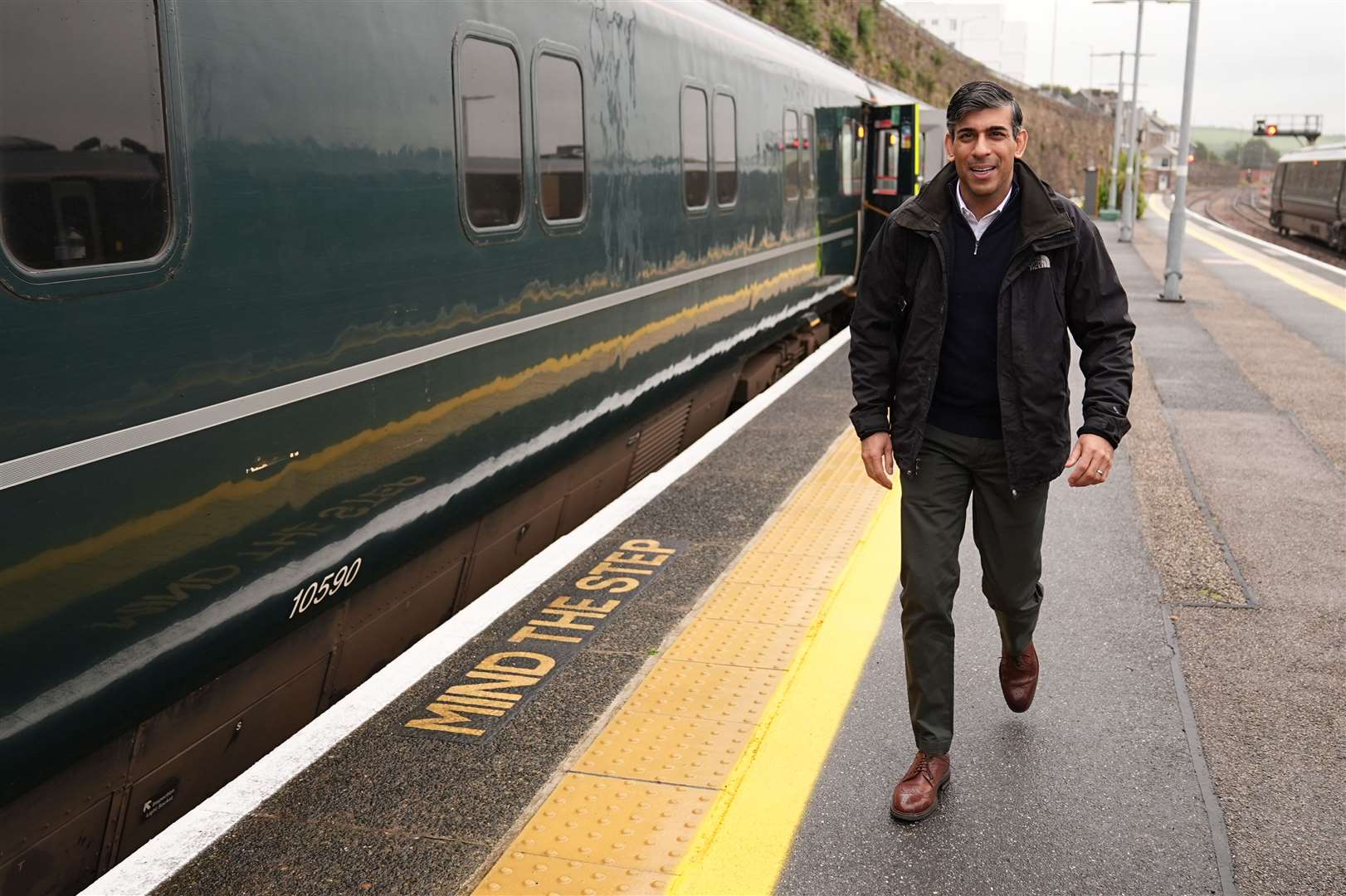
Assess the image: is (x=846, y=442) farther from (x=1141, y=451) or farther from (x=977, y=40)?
(x=977, y=40)

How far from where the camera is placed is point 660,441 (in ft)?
24.7

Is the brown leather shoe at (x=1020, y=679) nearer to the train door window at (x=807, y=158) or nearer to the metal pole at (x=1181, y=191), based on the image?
the train door window at (x=807, y=158)

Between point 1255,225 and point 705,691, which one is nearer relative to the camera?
point 705,691

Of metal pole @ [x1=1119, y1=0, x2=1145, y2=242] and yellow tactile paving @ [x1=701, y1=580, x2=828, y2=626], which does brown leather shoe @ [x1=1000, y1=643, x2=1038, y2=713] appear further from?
metal pole @ [x1=1119, y1=0, x2=1145, y2=242]

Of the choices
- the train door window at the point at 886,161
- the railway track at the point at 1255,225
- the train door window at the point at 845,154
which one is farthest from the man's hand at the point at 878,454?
the railway track at the point at 1255,225

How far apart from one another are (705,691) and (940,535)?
111cm

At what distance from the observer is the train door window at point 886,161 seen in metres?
14.5

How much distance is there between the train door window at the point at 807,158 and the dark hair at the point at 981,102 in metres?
7.21

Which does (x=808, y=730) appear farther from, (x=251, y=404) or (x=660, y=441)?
(x=660, y=441)

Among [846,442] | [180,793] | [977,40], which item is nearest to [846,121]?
[846,442]

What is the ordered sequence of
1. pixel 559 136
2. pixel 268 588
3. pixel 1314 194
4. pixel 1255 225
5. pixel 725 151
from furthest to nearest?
1. pixel 1255 225
2. pixel 1314 194
3. pixel 725 151
4. pixel 559 136
5. pixel 268 588

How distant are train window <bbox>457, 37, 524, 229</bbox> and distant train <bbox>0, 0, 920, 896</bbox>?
0.06 ft

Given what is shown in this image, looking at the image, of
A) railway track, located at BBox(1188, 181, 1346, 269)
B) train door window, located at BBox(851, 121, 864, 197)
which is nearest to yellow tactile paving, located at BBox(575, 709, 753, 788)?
train door window, located at BBox(851, 121, 864, 197)

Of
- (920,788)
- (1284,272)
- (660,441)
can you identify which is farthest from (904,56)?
(920,788)
